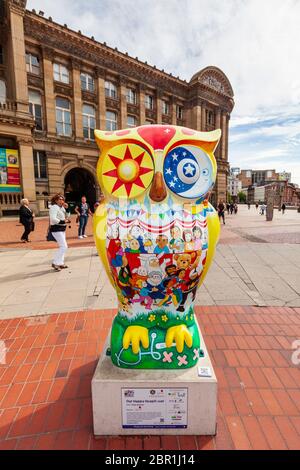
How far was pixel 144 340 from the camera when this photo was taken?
6.11 ft

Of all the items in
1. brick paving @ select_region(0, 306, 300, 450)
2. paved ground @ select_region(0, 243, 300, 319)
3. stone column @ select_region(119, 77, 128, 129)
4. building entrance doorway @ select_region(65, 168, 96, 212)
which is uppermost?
stone column @ select_region(119, 77, 128, 129)

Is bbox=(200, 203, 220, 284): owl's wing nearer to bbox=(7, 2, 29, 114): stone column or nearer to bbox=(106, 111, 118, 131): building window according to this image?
bbox=(7, 2, 29, 114): stone column

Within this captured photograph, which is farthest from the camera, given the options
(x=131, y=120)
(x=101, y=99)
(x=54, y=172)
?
(x=131, y=120)

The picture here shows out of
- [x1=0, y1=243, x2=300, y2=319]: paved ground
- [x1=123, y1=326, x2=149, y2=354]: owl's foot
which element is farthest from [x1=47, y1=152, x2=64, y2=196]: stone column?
[x1=123, y1=326, x2=149, y2=354]: owl's foot

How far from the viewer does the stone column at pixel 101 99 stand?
2139cm

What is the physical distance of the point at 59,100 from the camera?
2009 centimetres

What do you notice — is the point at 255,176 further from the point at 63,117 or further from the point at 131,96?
the point at 63,117

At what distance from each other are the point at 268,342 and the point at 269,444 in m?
1.28

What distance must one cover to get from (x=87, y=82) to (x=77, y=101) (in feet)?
7.28

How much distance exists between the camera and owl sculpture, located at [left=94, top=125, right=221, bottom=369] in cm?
170

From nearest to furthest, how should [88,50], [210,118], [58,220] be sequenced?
[58,220], [88,50], [210,118]

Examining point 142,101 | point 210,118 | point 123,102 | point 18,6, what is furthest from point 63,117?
point 210,118

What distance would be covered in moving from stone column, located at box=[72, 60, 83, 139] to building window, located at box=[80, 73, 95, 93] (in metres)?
0.61

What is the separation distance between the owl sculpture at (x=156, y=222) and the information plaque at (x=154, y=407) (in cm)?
17
